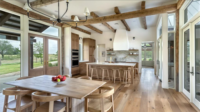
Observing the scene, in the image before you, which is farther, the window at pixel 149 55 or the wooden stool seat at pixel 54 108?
the window at pixel 149 55

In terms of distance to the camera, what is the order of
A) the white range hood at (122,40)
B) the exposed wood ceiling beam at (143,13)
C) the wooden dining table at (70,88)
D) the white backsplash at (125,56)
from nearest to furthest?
the wooden dining table at (70,88)
the exposed wood ceiling beam at (143,13)
the white range hood at (122,40)
the white backsplash at (125,56)

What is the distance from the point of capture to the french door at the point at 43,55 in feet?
14.3

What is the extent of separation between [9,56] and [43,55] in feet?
4.50

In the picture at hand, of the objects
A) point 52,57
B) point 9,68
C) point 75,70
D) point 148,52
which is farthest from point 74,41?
point 148,52

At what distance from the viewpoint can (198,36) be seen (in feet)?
8.21

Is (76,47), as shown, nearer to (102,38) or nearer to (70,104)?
(102,38)

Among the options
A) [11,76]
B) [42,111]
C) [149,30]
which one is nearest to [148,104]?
[42,111]

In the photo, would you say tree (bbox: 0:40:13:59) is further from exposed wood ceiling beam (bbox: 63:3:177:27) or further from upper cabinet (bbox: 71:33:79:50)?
exposed wood ceiling beam (bbox: 63:3:177:27)

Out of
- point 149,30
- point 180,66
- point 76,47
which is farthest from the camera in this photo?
point 149,30

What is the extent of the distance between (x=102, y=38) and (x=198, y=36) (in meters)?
6.69

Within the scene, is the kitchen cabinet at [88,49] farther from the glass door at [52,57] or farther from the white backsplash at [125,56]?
the glass door at [52,57]

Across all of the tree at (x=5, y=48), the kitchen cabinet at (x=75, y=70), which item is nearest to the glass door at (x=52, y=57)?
the kitchen cabinet at (x=75, y=70)

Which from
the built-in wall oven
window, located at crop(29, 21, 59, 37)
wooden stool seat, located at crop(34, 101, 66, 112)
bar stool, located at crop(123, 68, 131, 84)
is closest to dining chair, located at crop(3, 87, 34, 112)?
wooden stool seat, located at crop(34, 101, 66, 112)

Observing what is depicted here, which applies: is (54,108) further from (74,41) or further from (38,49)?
(74,41)
